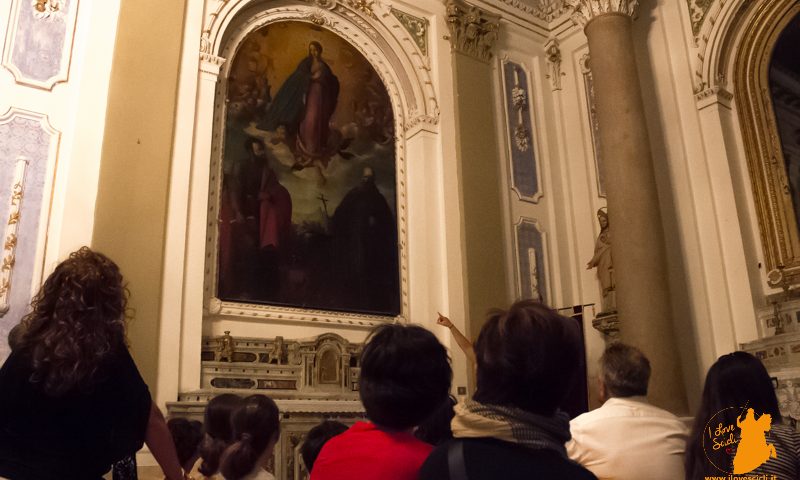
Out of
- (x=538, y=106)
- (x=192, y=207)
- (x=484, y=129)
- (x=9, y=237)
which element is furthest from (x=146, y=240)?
(x=538, y=106)

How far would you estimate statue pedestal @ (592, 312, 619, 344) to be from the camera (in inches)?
347

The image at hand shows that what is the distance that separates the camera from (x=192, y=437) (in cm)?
352

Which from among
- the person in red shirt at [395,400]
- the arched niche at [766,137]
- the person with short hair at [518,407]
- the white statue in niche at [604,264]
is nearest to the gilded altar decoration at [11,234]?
the person in red shirt at [395,400]

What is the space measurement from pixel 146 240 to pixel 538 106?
6657mm

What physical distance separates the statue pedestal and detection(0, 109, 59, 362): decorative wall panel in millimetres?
6902

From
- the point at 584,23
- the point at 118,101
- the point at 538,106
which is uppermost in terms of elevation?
the point at 584,23

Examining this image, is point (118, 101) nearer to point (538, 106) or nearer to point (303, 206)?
point (303, 206)

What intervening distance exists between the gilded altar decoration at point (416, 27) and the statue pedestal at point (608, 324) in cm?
464

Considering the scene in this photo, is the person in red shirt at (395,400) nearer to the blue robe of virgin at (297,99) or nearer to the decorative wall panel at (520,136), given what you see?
the blue robe of virgin at (297,99)

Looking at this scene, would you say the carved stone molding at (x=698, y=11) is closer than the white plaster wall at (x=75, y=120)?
No

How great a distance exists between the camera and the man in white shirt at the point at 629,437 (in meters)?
2.77

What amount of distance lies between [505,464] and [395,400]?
1.44 feet

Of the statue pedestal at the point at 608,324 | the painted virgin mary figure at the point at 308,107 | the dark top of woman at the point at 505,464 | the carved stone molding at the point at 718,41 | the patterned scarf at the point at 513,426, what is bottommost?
the dark top of woman at the point at 505,464

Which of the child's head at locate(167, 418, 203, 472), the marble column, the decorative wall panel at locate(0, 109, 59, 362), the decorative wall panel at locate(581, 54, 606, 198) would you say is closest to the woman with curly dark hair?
the child's head at locate(167, 418, 203, 472)
